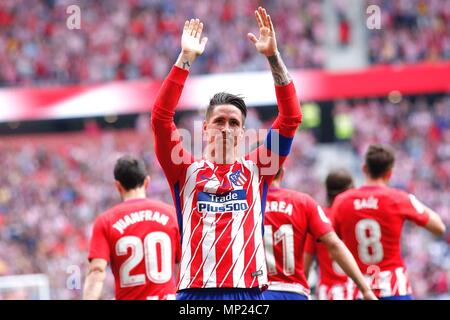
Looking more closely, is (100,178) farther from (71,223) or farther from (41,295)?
(41,295)

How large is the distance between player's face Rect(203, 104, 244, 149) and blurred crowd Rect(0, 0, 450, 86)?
75.5 ft

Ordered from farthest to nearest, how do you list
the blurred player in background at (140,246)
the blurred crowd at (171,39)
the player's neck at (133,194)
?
the blurred crowd at (171,39) < the player's neck at (133,194) < the blurred player in background at (140,246)

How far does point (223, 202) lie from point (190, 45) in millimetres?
799

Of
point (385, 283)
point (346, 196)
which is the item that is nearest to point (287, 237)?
point (346, 196)

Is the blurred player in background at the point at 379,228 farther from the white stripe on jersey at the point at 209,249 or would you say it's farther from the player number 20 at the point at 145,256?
the white stripe on jersey at the point at 209,249

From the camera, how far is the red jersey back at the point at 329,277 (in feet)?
26.4

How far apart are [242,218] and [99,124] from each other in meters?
24.2

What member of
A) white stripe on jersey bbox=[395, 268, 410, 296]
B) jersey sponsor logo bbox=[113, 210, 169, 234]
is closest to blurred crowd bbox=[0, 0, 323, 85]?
white stripe on jersey bbox=[395, 268, 410, 296]

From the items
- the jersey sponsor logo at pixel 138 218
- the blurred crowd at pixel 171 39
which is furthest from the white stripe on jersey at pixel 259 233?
the blurred crowd at pixel 171 39

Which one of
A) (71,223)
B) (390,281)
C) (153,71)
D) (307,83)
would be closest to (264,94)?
(307,83)

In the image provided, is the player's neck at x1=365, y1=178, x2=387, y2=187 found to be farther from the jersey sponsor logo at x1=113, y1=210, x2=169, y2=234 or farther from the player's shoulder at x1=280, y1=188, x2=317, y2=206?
the jersey sponsor logo at x1=113, y1=210, x2=169, y2=234

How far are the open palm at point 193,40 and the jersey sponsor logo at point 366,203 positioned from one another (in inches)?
123

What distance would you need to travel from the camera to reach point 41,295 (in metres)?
15.4

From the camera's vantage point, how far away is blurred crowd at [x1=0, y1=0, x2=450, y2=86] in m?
28.3
